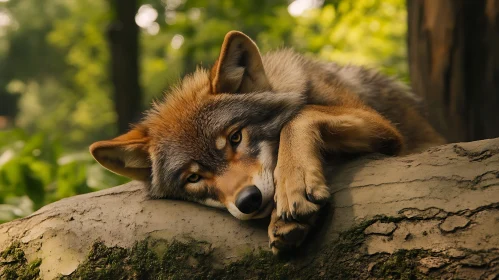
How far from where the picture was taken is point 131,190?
342 centimetres

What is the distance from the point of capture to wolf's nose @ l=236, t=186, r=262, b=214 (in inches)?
103

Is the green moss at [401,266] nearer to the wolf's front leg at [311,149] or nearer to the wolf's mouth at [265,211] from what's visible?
the wolf's front leg at [311,149]

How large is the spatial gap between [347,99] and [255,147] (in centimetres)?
100

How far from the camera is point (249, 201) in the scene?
8.57ft

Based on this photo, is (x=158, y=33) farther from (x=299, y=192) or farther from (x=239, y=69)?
(x=299, y=192)

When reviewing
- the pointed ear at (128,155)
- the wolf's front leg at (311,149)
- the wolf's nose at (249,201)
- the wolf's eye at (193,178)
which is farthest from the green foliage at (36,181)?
the wolf's front leg at (311,149)

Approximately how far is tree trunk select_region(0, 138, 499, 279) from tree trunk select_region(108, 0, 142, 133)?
6.01 metres

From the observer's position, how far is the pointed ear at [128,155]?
3.48 meters

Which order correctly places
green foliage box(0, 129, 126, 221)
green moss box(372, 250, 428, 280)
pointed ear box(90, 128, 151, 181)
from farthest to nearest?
green foliage box(0, 129, 126, 221), pointed ear box(90, 128, 151, 181), green moss box(372, 250, 428, 280)

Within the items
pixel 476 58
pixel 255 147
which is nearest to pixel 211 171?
pixel 255 147

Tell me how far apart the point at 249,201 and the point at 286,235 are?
0.36 metres

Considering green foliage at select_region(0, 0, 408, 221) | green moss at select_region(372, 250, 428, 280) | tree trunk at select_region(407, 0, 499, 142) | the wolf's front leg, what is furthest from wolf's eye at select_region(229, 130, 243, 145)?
tree trunk at select_region(407, 0, 499, 142)

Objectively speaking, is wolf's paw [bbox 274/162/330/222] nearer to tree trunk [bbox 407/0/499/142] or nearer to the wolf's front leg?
the wolf's front leg

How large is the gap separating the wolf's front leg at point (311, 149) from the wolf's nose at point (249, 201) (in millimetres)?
113
